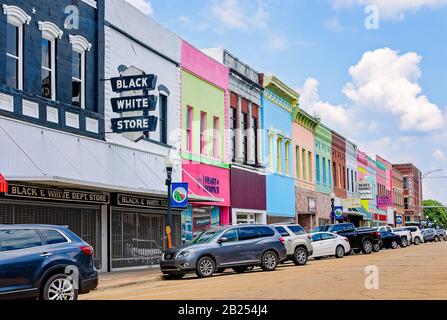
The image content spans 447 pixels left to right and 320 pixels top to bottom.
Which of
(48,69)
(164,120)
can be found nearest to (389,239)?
(164,120)

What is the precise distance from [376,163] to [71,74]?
55896 mm

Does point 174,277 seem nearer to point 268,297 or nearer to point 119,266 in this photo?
point 119,266

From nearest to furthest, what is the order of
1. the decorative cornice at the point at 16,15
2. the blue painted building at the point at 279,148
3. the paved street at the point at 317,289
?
the paved street at the point at 317,289, the decorative cornice at the point at 16,15, the blue painted building at the point at 279,148

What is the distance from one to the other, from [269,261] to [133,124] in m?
6.57

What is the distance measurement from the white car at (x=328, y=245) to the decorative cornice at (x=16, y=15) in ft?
57.0

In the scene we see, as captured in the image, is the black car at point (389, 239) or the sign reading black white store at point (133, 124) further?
the black car at point (389, 239)

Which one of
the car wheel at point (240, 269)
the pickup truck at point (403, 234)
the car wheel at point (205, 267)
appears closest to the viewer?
the car wheel at point (205, 267)

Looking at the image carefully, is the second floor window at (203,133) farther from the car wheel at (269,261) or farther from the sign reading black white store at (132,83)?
the car wheel at (269,261)

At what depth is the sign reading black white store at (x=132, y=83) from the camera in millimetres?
22658

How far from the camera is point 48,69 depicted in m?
21.8

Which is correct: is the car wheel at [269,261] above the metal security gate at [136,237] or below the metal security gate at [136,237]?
below

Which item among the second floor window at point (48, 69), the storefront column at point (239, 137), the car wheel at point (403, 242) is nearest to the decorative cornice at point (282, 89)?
the storefront column at point (239, 137)

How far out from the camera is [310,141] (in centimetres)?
4947

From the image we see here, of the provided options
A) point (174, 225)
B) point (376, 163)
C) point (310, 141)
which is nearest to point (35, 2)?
point (174, 225)
